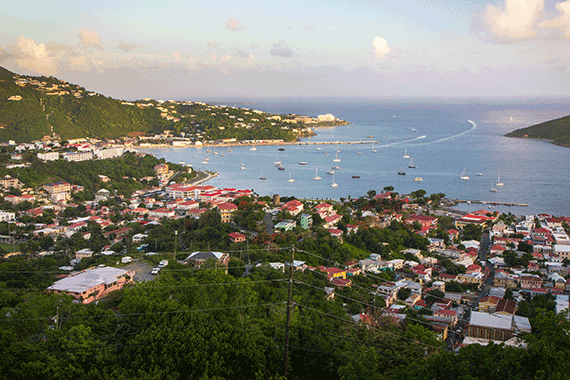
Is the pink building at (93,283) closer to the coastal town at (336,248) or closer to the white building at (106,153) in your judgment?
the coastal town at (336,248)

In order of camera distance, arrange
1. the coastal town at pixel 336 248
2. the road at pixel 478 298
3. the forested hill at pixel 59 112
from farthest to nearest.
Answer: the forested hill at pixel 59 112 < the coastal town at pixel 336 248 < the road at pixel 478 298

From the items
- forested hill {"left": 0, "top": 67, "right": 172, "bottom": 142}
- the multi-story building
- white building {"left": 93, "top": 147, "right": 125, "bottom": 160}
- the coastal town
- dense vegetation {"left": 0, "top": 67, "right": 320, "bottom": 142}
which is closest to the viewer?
the coastal town

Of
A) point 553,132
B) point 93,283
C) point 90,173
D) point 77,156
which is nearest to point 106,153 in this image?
point 77,156

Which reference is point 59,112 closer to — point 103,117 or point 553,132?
point 103,117

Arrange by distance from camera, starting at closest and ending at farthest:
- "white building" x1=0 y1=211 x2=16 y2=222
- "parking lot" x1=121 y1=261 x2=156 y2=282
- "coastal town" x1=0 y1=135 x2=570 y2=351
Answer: "coastal town" x1=0 y1=135 x2=570 y2=351 < "parking lot" x1=121 y1=261 x2=156 y2=282 < "white building" x1=0 y1=211 x2=16 y2=222

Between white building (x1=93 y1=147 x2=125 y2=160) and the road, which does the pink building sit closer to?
the road

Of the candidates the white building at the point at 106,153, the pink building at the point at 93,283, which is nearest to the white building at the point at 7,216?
the pink building at the point at 93,283

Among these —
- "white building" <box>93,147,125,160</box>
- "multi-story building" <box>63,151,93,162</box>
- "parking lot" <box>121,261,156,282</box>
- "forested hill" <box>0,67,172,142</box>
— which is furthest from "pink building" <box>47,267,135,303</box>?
"forested hill" <box>0,67,172,142</box>
